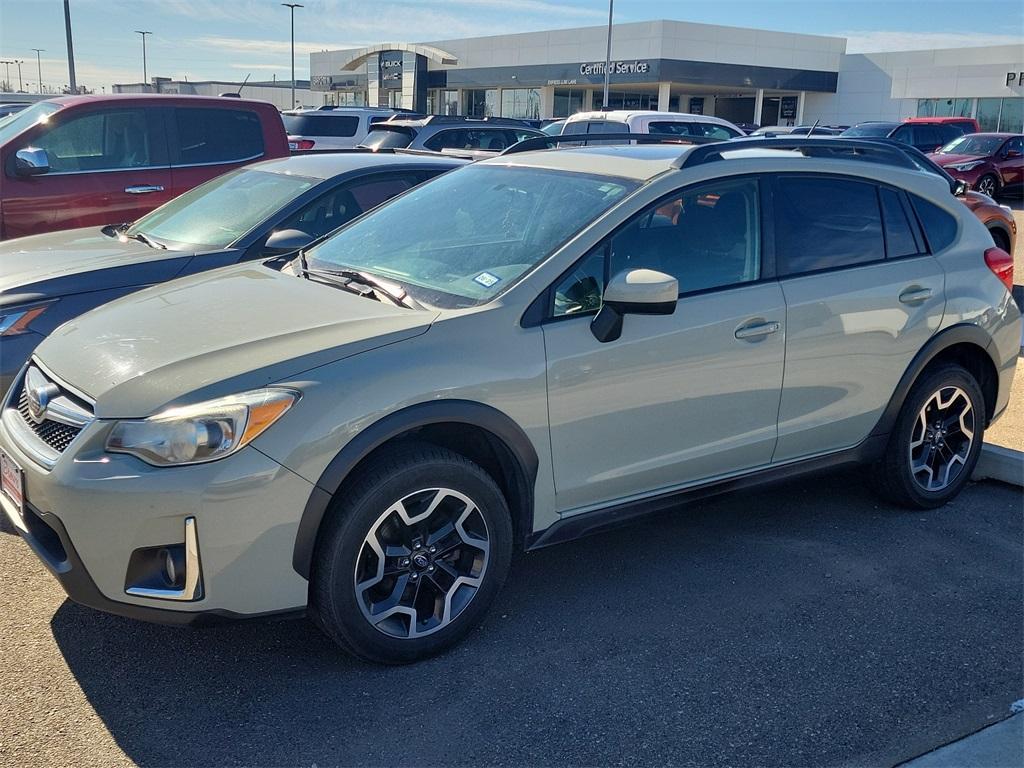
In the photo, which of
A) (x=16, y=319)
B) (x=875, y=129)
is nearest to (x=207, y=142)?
(x=16, y=319)

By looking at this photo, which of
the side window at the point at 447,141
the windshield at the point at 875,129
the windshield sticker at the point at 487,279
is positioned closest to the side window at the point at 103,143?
the windshield sticker at the point at 487,279

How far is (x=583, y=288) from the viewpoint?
3.70 metres

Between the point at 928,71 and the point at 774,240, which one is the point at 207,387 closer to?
the point at 774,240

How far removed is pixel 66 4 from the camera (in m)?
26.9

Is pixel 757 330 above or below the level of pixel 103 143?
below

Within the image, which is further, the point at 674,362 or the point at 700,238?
the point at 700,238

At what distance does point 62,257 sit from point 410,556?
3315mm

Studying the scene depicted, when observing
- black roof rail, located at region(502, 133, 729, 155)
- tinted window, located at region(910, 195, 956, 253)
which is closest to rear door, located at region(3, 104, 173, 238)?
black roof rail, located at region(502, 133, 729, 155)

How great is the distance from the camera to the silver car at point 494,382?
2.99 m

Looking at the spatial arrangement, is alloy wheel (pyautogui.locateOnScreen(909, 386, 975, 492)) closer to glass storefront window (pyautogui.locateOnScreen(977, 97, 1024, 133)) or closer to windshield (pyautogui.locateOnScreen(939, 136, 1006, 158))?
windshield (pyautogui.locateOnScreen(939, 136, 1006, 158))

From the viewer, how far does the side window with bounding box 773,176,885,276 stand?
4.25 metres

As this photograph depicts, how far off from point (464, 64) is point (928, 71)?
26.1m

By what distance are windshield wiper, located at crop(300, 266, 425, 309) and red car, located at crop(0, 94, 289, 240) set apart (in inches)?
171

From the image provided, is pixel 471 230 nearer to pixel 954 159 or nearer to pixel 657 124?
pixel 657 124
